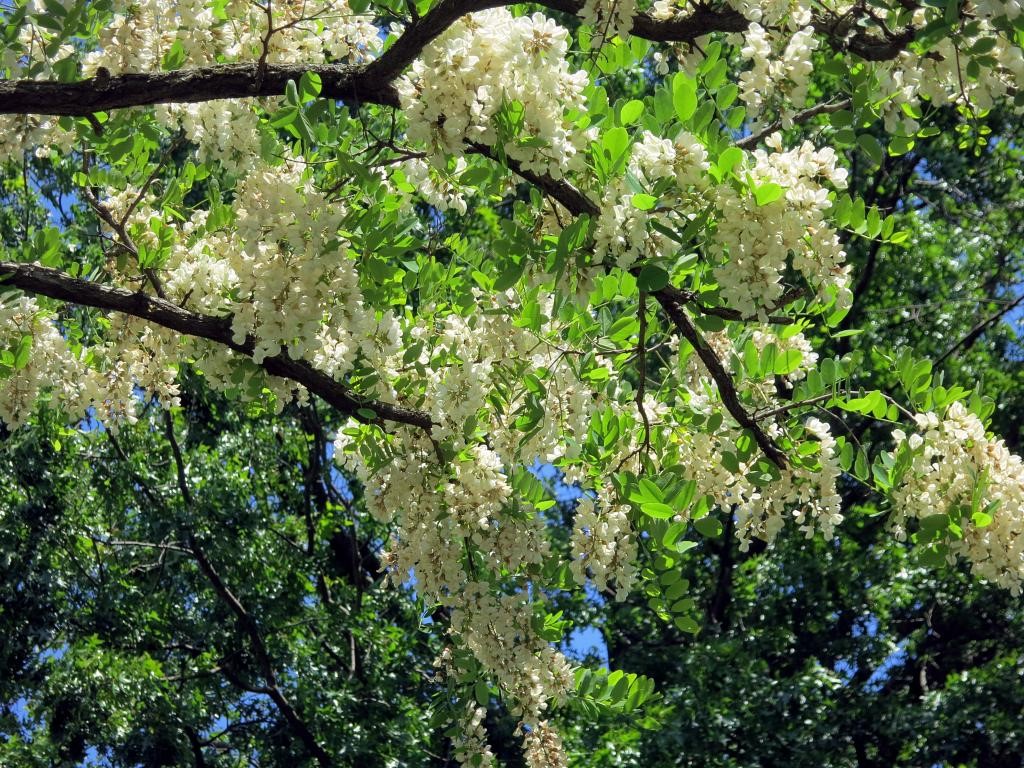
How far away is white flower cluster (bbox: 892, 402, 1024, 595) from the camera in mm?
3098

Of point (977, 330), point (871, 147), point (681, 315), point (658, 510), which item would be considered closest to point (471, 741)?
point (658, 510)

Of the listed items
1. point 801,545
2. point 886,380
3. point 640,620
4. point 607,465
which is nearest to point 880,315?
point 886,380

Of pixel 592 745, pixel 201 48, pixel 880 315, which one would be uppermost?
pixel 880 315

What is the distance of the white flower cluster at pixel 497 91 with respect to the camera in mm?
2752

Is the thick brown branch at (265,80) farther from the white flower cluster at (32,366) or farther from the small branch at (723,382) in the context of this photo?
the white flower cluster at (32,366)

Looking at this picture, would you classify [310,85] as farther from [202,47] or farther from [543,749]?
[543,749]

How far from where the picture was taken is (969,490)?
3139 millimetres

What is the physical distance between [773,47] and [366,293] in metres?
1.31

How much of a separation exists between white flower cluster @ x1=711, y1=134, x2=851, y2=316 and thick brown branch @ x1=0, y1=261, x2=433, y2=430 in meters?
1.32

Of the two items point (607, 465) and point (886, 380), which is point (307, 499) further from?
point (607, 465)

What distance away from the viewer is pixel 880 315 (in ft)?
37.2

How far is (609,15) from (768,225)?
0.61 m

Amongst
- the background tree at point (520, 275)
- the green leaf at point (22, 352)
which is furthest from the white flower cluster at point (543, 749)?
the green leaf at point (22, 352)

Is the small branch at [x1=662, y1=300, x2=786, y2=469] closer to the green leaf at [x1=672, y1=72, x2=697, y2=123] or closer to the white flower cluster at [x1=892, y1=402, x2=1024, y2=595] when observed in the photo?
the white flower cluster at [x1=892, y1=402, x2=1024, y2=595]
